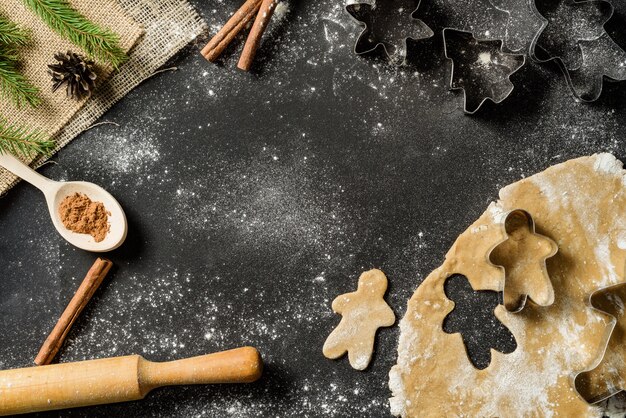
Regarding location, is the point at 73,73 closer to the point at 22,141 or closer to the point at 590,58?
the point at 22,141

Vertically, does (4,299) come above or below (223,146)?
below

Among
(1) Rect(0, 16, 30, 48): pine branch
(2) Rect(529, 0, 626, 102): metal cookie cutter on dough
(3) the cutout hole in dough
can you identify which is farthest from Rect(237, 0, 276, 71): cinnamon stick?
(3) the cutout hole in dough

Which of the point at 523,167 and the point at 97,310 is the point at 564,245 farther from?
the point at 97,310

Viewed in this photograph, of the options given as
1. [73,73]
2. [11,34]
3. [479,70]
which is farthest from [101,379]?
[479,70]

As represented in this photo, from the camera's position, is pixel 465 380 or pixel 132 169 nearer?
pixel 465 380

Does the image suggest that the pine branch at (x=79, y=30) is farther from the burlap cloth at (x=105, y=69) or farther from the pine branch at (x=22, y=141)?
the pine branch at (x=22, y=141)

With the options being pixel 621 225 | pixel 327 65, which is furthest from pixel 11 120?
pixel 621 225

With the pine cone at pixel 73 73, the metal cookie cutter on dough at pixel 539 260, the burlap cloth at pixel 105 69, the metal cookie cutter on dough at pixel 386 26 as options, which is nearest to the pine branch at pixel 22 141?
the burlap cloth at pixel 105 69
